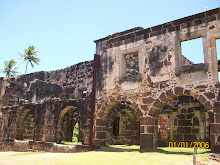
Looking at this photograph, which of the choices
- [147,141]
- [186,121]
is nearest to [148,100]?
[147,141]

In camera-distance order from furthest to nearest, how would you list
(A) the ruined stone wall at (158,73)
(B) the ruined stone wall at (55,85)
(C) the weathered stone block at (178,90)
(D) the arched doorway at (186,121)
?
(B) the ruined stone wall at (55,85)
(D) the arched doorway at (186,121)
(C) the weathered stone block at (178,90)
(A) the ruined stone wall at (158,73)

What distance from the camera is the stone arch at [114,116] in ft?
33.0

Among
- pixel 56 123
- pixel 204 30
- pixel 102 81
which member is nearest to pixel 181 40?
pixel 204 30

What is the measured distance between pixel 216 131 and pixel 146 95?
9.27ft

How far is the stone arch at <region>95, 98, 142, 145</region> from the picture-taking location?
1005 cm

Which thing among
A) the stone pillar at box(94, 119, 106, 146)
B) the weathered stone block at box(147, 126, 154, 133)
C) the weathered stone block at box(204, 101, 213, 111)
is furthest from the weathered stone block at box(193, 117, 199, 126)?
the stone pillar at box(94, 119, 106, 146)

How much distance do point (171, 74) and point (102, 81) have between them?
329 cm

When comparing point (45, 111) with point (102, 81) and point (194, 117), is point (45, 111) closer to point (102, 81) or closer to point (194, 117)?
point (102, 81)

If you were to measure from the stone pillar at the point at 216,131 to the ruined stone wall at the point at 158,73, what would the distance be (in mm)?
60

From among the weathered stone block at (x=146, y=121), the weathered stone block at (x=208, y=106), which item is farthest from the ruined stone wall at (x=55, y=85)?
the weathered stone block at (x=208, y=106)

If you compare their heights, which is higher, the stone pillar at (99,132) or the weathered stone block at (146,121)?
the weathered stone block at (146,121)

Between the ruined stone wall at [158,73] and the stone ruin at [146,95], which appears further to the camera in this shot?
the stone ruin at [146,95]

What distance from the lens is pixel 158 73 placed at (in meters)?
8.87
